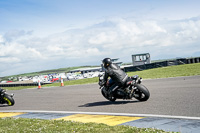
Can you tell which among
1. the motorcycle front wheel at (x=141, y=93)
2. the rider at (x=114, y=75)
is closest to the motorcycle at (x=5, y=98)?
the rider at (x=114, y=75)

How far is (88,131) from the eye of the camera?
584 centimetres

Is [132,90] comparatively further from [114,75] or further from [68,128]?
[68,128]

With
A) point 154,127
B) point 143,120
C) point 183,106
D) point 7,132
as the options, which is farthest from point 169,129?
point 7,132

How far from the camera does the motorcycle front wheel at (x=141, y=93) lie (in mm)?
9617

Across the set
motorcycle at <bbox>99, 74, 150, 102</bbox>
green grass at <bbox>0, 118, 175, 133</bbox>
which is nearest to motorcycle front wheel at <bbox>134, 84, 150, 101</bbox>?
motorcycle at <bbox>99, 74, 150, 102</bbox>

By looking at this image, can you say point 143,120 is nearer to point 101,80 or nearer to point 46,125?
point 46,125

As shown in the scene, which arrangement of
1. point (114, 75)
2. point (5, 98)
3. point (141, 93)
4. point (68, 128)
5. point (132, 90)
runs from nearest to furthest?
1. point (68, 128)
2. point (132, 90)
3. point (141, 93)
4. point (114, 75)
5. point (5, 98)

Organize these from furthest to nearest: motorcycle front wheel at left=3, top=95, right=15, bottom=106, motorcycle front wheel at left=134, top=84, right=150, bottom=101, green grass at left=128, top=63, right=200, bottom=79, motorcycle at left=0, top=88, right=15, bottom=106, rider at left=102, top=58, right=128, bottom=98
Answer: green grass at left=128, top=63, right=200, bottom=79
motorcycle front wheel at left=3, top=95, right=15, bottom=106
motorcycle at left=0, top=88, right=15, bottom=106
rider at left=102, top=58, right=128, bottom=98
motorcycle front wheel at left=134, top=84, right=150, bottom=101

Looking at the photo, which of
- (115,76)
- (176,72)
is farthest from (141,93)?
(176,72)

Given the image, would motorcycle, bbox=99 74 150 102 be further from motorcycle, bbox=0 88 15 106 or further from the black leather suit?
motorcycle, bbox=0 88 15 106

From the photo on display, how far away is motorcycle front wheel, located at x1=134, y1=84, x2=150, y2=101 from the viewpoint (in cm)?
962

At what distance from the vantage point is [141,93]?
9828 mm

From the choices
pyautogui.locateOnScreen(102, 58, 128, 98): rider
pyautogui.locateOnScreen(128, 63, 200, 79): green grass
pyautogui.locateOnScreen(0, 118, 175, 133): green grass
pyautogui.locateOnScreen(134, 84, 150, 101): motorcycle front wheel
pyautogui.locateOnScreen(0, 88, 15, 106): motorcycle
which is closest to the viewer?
pyautogui.locateOnScreen(0, 118, 175, 133): green grass

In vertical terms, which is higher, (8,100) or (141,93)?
(141,93)
